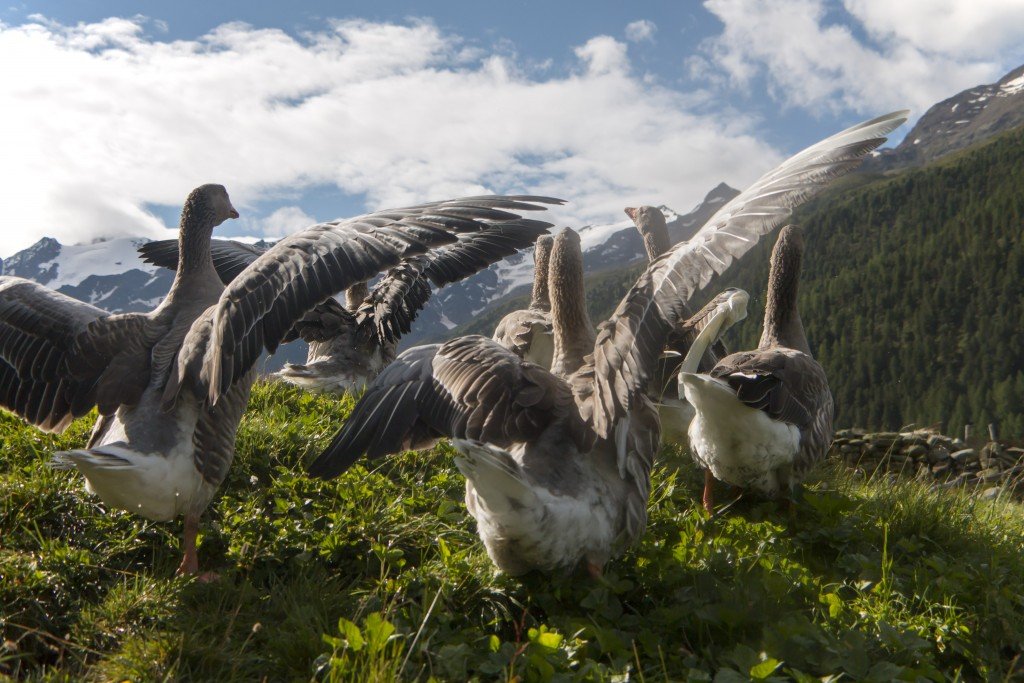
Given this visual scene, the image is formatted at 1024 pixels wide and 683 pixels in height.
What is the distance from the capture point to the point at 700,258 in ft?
11.1

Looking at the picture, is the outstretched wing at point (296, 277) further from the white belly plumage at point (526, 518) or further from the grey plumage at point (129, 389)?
the white belly plumage at point (526, 518)

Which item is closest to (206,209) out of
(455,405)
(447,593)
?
(455,405)

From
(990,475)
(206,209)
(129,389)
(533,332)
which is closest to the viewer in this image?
(129,389)

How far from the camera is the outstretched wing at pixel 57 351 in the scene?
4.86 metres

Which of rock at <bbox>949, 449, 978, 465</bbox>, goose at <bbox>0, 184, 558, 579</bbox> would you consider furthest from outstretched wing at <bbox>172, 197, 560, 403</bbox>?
rock at <bbox>949, 449, 978, 465</bbox>

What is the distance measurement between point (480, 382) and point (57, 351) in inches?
116

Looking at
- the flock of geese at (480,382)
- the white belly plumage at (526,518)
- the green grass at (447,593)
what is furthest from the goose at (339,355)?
the white belly plumage at (526,518)

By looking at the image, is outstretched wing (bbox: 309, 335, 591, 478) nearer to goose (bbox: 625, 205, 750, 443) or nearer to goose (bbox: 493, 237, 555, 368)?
goose (bbox: 625, 205, 750, 443)

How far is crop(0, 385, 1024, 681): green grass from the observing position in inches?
123

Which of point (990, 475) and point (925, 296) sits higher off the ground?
point (990, 475)

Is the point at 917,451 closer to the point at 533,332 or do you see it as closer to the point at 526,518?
the point at 533,332

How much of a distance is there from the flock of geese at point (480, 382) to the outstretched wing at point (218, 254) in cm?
185

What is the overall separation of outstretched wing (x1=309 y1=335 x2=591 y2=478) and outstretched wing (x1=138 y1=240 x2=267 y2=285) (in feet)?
13.2

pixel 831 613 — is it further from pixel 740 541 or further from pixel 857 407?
pixel 857 407
